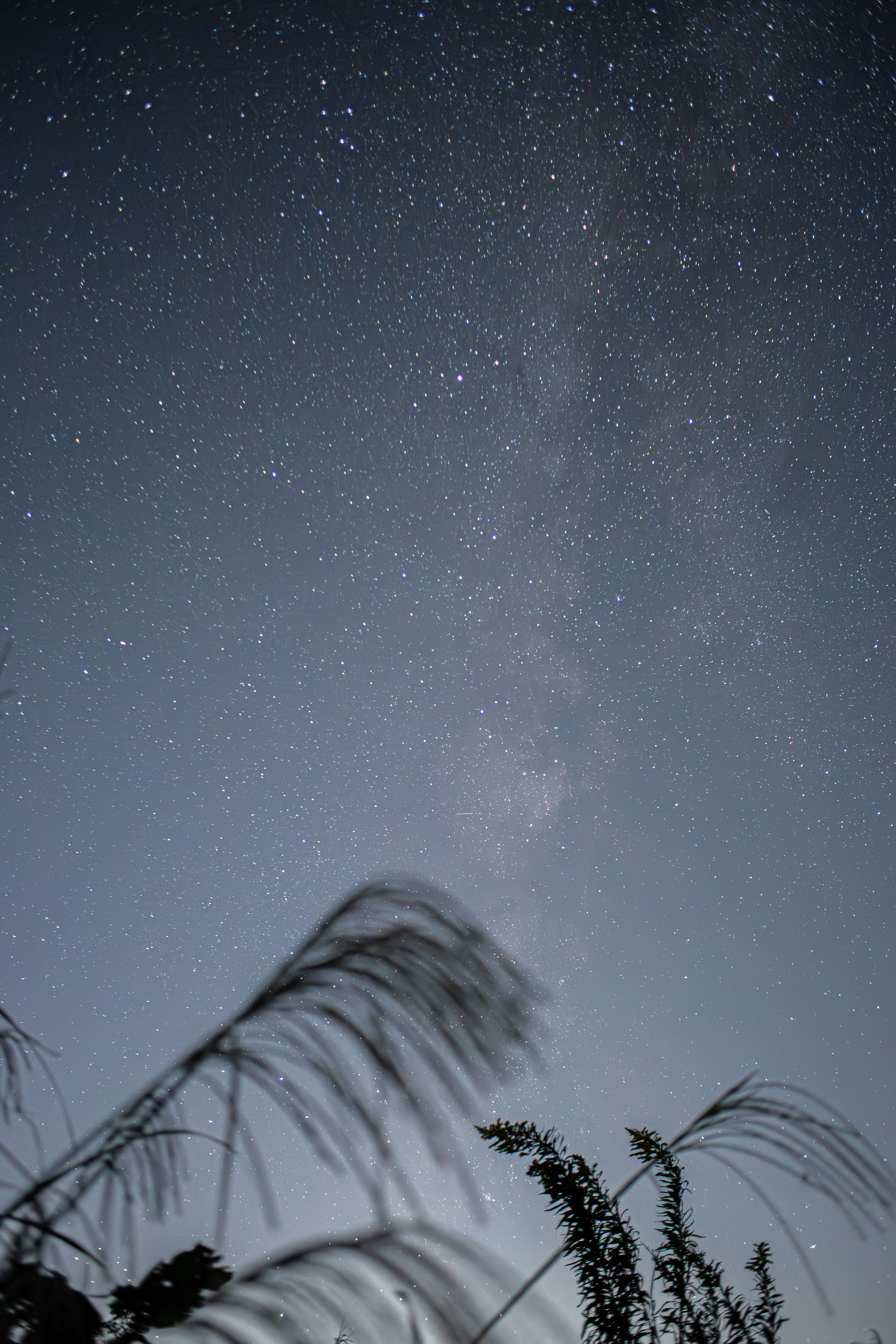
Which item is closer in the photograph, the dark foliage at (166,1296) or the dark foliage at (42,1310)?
the dark foliage at (42,1310)

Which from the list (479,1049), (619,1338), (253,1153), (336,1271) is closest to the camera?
(336,1271)

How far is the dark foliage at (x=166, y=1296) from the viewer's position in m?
0.72

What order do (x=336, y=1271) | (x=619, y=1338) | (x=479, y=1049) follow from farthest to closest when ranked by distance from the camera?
1. (x=619, y=1338)
2. (x=479, y=1049)
3. (x=336, y=1271)

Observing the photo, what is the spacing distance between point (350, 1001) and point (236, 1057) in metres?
0.16

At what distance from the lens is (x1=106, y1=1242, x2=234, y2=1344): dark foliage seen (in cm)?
72

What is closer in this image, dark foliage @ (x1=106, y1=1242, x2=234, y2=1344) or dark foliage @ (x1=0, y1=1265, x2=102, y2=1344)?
dark foliage @ (x1=0, y1=1265, x2=102, y2=1344)

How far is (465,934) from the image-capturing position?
3.50 ft

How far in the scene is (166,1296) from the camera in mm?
739

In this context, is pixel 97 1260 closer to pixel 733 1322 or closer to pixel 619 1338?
pixel 619 1338

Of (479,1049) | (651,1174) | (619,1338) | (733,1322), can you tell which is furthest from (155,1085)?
(733,1322)

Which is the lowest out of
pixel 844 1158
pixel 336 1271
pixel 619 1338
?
pixel 619 1338

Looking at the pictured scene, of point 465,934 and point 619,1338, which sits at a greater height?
point 465,934

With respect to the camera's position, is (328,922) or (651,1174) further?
(651,1174)

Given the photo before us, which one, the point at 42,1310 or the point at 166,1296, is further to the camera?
the point at 166,1296
